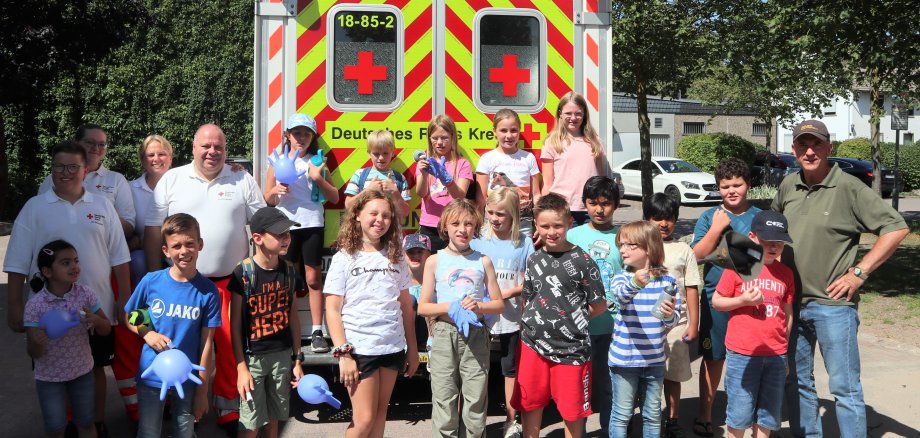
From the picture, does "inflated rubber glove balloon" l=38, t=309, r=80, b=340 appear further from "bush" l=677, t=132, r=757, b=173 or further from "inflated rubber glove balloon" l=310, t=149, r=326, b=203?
"bush" l=677, t=132, r=757, b=173

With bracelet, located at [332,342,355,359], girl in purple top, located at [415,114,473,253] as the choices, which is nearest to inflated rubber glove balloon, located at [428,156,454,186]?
girl in purple top, located at [415,114,473,253]

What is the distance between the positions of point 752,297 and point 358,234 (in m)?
2.02

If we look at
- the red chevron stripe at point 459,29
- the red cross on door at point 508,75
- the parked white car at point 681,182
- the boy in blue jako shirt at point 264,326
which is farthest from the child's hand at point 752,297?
the parked white car at point 681,182

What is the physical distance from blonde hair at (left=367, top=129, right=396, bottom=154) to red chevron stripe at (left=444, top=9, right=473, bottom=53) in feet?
2.84

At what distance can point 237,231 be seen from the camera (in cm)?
498

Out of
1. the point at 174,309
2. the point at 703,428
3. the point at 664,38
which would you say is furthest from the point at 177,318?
the point at 664,38

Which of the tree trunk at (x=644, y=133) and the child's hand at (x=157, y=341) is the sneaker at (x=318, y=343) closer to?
the child's hand at (x=157, y=341)

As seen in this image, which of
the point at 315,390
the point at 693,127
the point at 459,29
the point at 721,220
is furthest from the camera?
the point at 693,127

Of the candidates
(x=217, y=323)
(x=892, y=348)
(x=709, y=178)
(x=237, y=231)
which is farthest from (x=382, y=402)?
(x=709, y=178)

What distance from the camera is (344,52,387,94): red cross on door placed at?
5598mm

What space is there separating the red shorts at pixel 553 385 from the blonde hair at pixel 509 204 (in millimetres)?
637

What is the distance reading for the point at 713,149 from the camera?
33312mm

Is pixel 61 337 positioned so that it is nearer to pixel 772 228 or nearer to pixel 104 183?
pixel 104 183

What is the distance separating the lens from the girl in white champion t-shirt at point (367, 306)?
4309 millimetres
